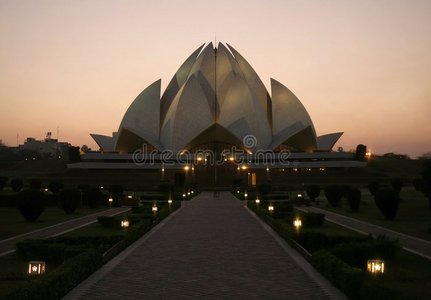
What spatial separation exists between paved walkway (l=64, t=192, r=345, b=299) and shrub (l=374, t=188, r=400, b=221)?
18.8ft

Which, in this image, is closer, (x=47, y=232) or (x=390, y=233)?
(x=390, y=233)

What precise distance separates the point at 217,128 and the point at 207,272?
42289mm

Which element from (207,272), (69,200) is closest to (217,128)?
(69,200)

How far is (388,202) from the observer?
52.5 feet

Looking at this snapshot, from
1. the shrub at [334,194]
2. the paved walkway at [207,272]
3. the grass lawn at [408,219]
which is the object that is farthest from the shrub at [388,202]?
the shrub at [334,194]

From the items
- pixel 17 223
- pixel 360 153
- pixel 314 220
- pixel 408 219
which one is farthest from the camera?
pixel 360 153

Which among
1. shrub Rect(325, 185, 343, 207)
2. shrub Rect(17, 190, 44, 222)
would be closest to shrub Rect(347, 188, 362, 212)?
shrub Rect(325, 185, 343, 207)

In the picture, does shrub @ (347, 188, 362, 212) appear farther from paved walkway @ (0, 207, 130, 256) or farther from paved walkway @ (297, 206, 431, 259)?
paved walkway @ (0, 207, 130, 256)

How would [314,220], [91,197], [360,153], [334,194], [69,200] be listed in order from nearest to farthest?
[314,220] < [69,200] < [91,197] < [334,194] < [360,153]

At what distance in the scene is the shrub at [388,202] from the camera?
622 inches

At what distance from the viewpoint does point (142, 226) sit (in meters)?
12.3

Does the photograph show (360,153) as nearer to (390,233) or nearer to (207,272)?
(390,233)

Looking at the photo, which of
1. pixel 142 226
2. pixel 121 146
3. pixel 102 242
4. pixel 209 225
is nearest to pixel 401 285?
pixel 102 242

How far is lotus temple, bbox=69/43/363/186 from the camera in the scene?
160ft
